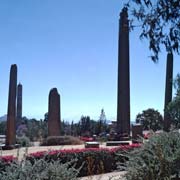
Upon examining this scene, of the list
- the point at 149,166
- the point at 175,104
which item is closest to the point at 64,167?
the point at 149,166

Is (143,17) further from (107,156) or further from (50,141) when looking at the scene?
(50,141)

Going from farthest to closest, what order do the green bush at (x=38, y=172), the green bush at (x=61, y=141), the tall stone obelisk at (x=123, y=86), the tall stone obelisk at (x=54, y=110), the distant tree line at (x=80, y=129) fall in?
the distant tree line at (x=80, y=129) → the tall stone obelisk at (x=54, y=110) → the tall stone obelisk at (x=123, y=86) → the green bush at (x=61, y=141) → the green bush at (x=38, y=172)

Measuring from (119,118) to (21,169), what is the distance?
99.0 feet

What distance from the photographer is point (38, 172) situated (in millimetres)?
5918

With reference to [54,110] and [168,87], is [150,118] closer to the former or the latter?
[168,87]

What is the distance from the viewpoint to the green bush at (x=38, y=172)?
18.7 ft

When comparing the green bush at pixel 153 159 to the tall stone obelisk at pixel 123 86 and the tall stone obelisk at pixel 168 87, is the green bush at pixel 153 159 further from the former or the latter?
the tall stone obelisk at pixel 168 87

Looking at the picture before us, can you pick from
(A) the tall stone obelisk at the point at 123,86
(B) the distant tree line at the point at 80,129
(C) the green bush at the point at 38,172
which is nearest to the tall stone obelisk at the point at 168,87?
(A) the tall stone obelisk at the point at 123,86

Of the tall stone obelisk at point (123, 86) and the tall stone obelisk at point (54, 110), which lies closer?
the tall stone obelisk at point (123, 86)

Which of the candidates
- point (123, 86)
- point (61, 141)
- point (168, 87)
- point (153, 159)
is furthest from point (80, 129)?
point (153, 159)

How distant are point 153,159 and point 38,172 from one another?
4229mm

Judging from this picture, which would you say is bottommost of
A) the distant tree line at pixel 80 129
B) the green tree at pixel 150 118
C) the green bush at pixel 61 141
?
the green bush at pixel 61 141

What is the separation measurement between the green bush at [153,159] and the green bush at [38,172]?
2.97 metres

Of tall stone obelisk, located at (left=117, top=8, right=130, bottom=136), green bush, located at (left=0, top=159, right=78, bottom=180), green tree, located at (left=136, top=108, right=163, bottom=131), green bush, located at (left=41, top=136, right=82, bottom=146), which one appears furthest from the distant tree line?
green bush, located at (left=0, top=159, right=78, bottom=180)
